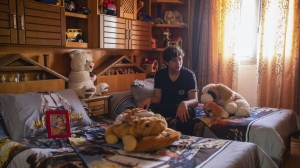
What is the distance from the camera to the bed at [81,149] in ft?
5.08

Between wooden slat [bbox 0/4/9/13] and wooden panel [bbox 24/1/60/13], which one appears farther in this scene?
wooden panel [bbox 24/1/60/13]

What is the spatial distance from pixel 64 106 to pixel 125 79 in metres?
1.34

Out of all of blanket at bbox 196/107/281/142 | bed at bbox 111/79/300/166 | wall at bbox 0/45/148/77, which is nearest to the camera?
bed at bbox 111/79/300/166

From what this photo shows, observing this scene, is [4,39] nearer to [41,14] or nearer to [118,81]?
[41,14]

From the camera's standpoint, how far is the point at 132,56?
375 centimetres

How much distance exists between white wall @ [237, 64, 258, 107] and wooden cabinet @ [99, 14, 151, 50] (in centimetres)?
131

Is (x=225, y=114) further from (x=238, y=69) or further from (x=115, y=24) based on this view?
(x=115, y=24)

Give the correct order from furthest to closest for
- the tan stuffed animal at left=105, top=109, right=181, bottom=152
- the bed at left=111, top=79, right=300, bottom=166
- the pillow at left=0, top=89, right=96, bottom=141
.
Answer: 1. the bed at left=111, top=79, right=300, bottom=166
2. the pillow at left=0, top=89, right=96, bottom=141
3. the tan stuffed animal at left=105, top=109, right=181, bottom=152

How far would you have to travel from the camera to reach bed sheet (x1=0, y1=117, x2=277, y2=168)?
153cm

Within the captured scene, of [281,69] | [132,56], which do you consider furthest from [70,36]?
[281,69]

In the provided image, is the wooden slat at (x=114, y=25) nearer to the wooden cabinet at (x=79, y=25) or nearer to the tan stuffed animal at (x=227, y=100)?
the wooden cabinet at (x=79, y=25)

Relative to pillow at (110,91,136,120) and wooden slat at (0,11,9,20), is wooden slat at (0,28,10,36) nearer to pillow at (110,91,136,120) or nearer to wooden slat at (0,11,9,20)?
wooden slat at (0,11,9,20)

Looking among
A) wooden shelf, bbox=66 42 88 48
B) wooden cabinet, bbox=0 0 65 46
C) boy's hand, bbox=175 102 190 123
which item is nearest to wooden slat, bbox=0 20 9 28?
wooden cabinet, bbox=0 0 65 46

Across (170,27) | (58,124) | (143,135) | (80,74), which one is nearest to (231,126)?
(143,135)
